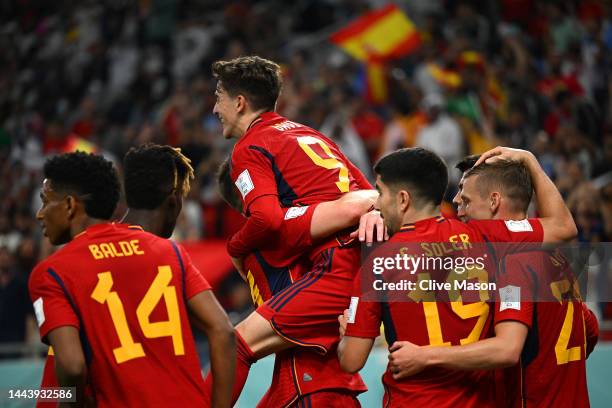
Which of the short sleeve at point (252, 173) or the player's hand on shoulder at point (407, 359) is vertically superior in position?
the short sleeve at point (252, 173)

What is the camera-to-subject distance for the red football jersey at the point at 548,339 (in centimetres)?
405

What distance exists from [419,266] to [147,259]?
115cm

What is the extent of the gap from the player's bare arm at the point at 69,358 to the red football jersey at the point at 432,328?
3.83 feet

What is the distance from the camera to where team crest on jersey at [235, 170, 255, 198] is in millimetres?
4570

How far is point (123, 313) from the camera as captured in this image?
3.62 metres

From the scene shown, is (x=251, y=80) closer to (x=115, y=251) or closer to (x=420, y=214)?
(x=420, y=214)

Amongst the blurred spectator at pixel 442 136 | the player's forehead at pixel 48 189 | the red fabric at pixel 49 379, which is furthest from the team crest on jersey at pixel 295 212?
the blurred spectator at pixel 442 136

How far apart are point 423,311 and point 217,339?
2.88ft

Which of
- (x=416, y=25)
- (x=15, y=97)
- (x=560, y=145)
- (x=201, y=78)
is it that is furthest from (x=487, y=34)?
(x=15, y=97)

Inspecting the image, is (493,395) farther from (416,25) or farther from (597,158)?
(416,25)

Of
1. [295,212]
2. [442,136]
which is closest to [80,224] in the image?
[295,212]

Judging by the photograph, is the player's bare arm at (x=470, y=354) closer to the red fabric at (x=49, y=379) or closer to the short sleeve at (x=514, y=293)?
the short sleeve at (x=514, y=293)

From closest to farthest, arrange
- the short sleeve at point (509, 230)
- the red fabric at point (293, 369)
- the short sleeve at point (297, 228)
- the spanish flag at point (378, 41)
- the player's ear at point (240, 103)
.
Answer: the short sleeve at point (509, 230), the short sleeve at point (297, 228), the red fabric at point (293, 369), the player's ear at point (240, 103), the spanish flag at point (378, 41)

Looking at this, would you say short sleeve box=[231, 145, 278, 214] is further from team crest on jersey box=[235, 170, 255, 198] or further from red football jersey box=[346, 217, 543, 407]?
red football jersey box=[346, 217, 543, 407]
